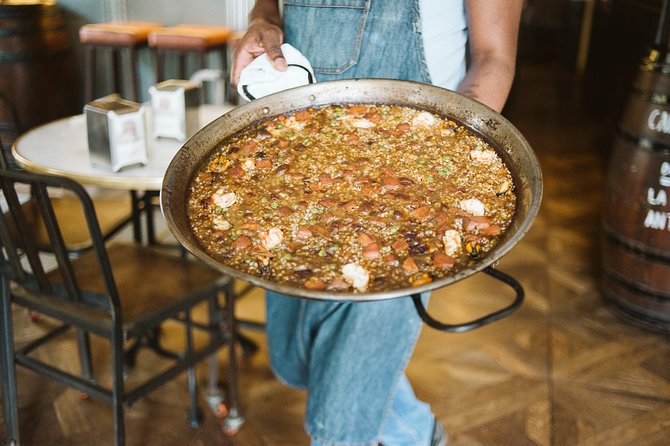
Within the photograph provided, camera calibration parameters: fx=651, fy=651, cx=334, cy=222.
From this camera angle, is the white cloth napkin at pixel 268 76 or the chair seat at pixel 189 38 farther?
the chair seat at pixel 189 38

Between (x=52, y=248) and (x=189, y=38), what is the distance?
8.76 ft

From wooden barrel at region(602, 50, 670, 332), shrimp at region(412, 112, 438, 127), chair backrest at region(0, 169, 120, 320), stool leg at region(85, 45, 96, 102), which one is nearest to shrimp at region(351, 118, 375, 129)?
shrimp at region(412, 112, 438, 127)

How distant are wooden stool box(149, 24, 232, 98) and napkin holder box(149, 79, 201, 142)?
1.88 m

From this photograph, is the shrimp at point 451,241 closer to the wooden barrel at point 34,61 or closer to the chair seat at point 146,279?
the chair seat at point 146,279

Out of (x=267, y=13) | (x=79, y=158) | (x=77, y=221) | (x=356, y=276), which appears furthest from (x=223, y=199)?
(x=77, y=221)

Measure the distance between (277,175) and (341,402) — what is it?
24.9 inches

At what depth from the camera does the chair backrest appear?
1.62 meters

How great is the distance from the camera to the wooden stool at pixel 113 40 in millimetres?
4375

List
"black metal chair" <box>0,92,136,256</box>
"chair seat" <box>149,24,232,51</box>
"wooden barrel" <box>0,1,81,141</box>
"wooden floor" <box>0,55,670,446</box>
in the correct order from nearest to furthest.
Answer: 1. "wooden floor" <box>0,55,670,446</box>
2. "black metal chair" <box>0,92,136,256</box>
3. "wooden barrel" <box>0,1,81,141</box>
4. "chair seat" <box>149,24,232,51</box>

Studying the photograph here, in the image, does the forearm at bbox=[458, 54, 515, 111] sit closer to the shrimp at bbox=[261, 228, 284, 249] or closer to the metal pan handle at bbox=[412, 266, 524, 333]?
the metal pan handle at bbox=[412, 266, 524, 333]

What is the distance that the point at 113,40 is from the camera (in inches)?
173

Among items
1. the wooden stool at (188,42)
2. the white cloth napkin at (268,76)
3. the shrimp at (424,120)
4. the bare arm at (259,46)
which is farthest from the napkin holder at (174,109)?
the wooden stool at (188,42)

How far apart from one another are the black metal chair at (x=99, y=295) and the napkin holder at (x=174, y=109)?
1.40 feet

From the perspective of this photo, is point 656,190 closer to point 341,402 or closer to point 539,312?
point 539,312
